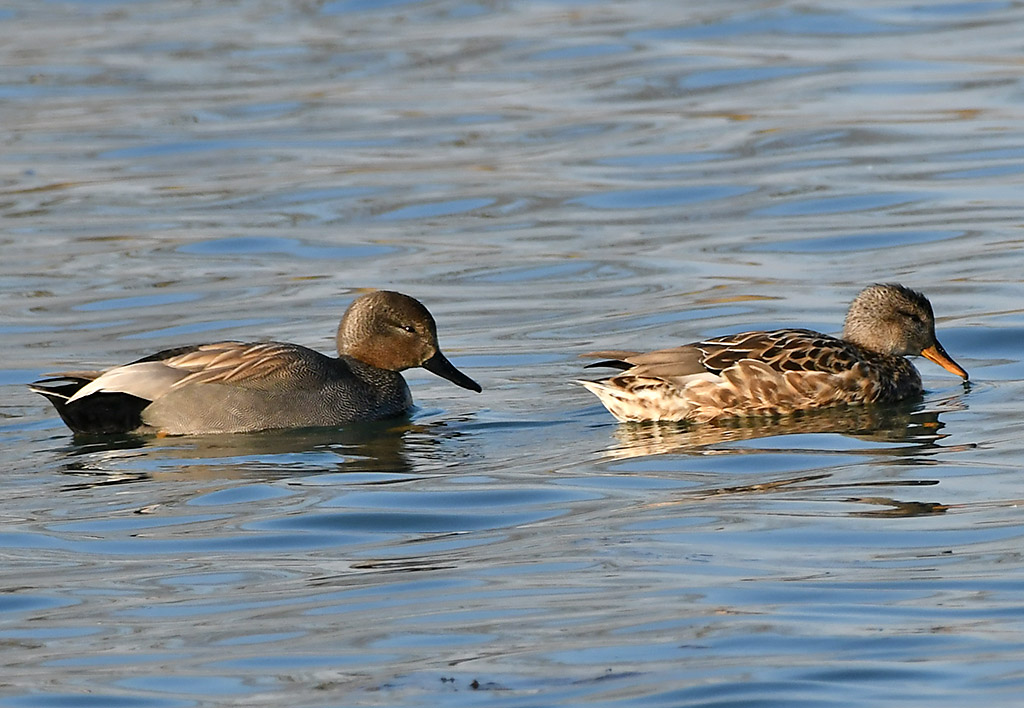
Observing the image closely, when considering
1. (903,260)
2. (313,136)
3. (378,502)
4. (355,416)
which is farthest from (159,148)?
(378,502)

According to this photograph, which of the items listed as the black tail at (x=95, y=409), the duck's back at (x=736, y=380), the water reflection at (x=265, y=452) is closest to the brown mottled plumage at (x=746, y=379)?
the duck's back at (x=736, y=380)

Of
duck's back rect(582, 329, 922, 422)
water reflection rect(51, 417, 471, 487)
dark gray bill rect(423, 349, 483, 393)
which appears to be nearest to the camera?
water reflection rect(51, 417, 471, 487)

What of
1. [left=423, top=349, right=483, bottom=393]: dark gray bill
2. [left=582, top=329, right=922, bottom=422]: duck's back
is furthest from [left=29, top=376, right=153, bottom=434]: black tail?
[left=582, top=329, right=922, bottom=422]: duck's back

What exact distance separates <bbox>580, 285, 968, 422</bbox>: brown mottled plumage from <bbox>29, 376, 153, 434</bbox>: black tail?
90.8 inches

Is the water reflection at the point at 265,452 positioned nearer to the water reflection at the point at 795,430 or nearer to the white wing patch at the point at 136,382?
the white wing patch at the point at 136,382

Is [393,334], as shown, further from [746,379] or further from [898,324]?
[898,324]

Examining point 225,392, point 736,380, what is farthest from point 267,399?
point 736,380

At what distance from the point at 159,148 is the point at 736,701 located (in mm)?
14563

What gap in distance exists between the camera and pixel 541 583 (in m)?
7.09

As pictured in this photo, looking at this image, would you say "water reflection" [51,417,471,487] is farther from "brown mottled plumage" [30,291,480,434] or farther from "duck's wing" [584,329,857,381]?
"duck's wing" [584,329,857,381]

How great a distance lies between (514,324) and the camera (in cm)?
1297

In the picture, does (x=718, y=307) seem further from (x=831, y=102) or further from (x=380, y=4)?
(x=380, y=4)

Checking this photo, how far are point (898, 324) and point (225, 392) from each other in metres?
3.56

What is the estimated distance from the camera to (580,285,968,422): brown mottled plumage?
10.2 meters
